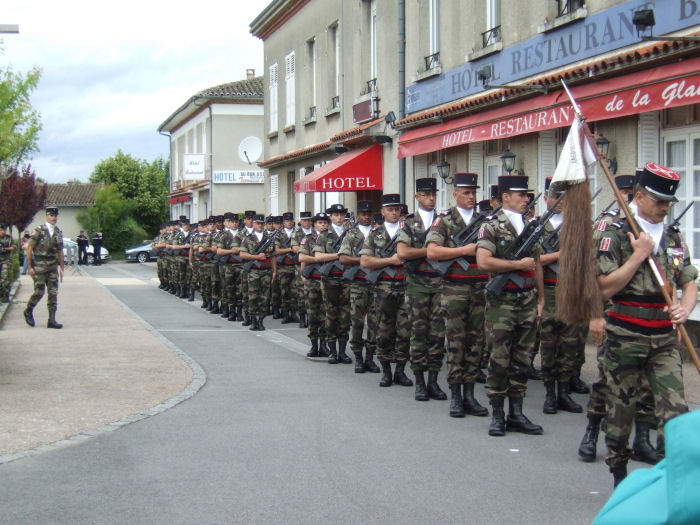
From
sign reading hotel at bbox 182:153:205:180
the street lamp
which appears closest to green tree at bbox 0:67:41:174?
sign reading hotel at bbox 182:153:205:180

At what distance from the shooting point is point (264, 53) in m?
34.3

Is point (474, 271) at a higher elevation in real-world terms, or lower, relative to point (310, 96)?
lower

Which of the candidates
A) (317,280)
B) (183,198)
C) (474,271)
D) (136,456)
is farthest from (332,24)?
(183,198)

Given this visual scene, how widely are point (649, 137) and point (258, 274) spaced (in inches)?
293

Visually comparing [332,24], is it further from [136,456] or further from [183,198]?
[183,198]

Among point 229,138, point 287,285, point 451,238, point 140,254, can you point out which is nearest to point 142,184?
point 140,254

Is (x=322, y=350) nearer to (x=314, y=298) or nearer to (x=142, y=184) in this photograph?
(x=314, y=298)

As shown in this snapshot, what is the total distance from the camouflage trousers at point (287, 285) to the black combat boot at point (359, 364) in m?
6.18

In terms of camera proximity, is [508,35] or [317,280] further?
[508,35]

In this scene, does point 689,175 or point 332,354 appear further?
point 332,354

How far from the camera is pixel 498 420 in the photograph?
24.1 ft

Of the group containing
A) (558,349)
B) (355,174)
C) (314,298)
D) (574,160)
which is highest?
(355,174)

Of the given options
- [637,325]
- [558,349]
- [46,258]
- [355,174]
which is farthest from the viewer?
[355,174]

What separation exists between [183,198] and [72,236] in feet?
101
